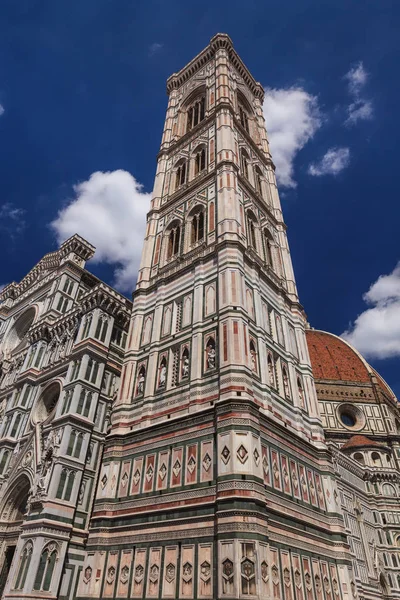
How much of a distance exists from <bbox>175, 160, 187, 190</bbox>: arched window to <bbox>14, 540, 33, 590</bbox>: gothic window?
22.1m

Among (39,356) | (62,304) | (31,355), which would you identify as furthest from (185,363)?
(62,304)

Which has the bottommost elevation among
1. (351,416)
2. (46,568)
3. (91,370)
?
(46,568)

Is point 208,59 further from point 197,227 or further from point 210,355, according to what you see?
point 210,355

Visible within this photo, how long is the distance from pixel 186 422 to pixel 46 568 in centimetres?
767

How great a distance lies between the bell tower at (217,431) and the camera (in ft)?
42.4

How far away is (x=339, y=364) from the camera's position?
2518 inches

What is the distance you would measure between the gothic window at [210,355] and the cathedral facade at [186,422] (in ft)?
0.19

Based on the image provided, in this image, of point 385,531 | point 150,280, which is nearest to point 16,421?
point 150,280

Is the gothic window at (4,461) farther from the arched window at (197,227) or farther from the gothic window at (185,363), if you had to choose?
the arched window at (197,227)

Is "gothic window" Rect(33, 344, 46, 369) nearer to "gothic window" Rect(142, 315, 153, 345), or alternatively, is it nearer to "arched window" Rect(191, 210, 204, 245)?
"gothic window" Rect(142, 315, 153, 345)

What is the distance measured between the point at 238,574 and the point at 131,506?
5478mm

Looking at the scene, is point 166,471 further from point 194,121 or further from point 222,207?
point 194,121

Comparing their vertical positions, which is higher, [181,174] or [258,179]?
[258,179]

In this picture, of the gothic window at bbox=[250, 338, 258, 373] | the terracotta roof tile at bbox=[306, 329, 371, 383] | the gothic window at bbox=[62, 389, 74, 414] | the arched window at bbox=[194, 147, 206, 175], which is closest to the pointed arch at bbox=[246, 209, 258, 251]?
the arched window at bbox=[194, 147, 206, 175]
